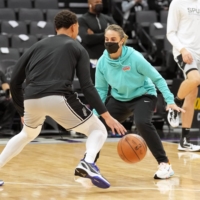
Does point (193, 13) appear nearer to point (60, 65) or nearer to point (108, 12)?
point (60, 65)

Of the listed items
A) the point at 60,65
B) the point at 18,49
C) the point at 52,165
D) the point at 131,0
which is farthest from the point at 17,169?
the point at 131,0

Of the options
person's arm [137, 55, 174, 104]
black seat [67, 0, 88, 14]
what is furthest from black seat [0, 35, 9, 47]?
person's arm [137, 55, 174, 104]

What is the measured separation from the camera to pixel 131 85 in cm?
583

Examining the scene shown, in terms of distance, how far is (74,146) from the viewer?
8.62 meters

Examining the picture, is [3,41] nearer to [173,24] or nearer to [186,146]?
[173,24]

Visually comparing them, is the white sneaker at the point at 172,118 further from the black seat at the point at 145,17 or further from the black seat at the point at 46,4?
the black seat at the point at 46,4

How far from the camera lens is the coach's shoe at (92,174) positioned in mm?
4801

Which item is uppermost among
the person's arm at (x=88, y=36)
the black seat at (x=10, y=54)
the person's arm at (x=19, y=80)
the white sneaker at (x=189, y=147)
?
the person's arm at (x=19, y=80)

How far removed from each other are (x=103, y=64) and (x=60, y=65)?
110 cm

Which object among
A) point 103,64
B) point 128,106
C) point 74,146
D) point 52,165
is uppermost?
point 103,64

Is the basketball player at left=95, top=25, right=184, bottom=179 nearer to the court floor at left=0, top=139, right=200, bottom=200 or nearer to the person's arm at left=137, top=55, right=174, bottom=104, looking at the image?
the person's arm at left=137, top=55, right=174, bottom=104

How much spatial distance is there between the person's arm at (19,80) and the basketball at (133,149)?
986 mm

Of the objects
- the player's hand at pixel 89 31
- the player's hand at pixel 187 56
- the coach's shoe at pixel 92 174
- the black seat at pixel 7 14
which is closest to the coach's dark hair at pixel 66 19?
the coach's shoe at pixel 92 174

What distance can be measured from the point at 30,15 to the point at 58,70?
25.1 feet
